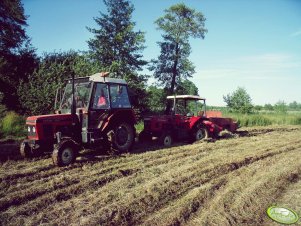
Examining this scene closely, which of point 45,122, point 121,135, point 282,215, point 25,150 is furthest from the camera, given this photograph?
point 121,135

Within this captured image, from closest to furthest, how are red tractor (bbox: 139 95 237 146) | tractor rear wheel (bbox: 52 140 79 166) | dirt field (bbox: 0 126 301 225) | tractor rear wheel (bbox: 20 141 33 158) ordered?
1. dirt field (bbox: 0 126 301 225)
2. tractor rear wheel (bbox: 52 140 79 166)
3. tractor rear wheel (bbox: 20 141 33 158)
4. red tractor (bbox: 139 95 237 146)

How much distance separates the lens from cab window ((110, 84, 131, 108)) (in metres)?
7.94

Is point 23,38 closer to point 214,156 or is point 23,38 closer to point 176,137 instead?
point 176,137

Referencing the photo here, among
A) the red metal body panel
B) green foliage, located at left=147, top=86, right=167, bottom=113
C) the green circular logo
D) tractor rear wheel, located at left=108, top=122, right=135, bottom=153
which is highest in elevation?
green foliage, located at left=147, top=86, right=167, bottom=113

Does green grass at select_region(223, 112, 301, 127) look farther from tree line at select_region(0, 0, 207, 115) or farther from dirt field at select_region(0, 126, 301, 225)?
dirt field at select_region(0, 126, 301, 225)

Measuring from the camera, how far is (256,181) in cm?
564

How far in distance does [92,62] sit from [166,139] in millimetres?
10637

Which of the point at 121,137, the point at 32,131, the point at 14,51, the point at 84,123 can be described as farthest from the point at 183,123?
the point at 14,51

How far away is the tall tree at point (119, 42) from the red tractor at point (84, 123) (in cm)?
1031

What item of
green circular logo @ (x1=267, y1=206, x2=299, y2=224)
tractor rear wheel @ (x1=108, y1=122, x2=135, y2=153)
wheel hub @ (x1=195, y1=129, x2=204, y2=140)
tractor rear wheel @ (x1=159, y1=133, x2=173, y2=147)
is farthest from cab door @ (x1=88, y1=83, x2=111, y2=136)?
green circular logo @ (x1=267, y1=206, x2=299, y2=224)

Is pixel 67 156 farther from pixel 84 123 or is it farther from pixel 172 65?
pixel 172 65

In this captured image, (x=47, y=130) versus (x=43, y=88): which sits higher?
(x=43, y=88)

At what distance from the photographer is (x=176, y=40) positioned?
2627cm

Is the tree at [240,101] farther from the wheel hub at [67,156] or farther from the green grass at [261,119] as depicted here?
the wheel hub at [67,156]
